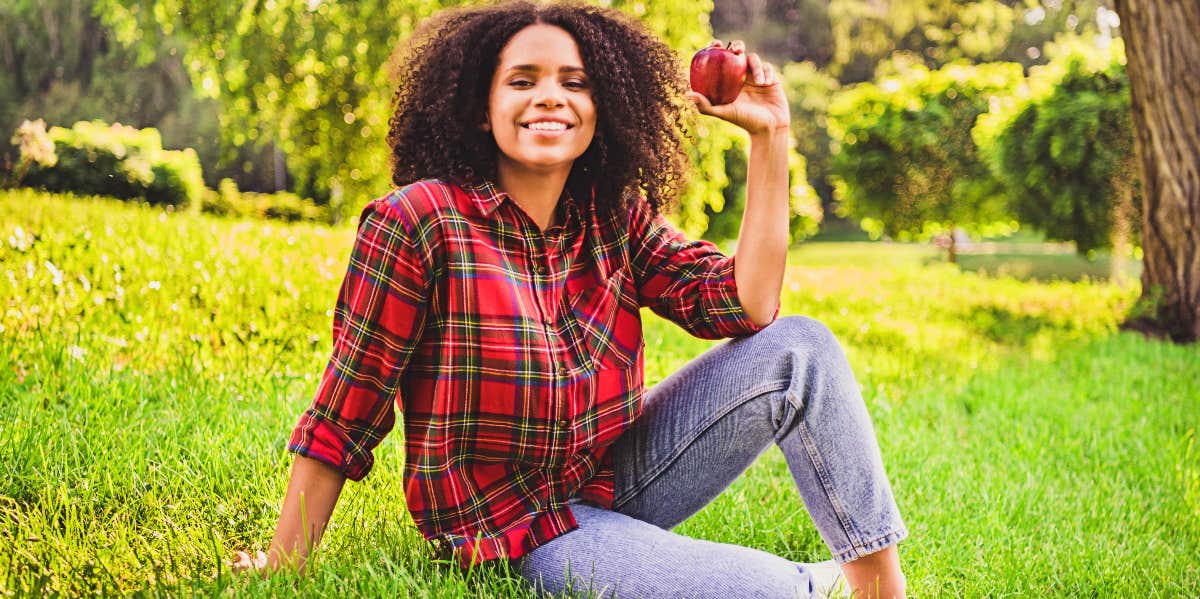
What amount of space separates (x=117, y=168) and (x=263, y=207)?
4736 millimetres

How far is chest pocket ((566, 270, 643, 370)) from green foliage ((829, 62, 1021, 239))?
37.0 feet

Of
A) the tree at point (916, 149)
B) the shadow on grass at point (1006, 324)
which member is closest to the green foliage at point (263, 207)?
the tree at point (916, 149)

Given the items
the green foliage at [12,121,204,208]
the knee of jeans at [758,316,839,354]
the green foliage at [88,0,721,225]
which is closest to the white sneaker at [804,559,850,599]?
the knee of jeans at [758,316,839,354]

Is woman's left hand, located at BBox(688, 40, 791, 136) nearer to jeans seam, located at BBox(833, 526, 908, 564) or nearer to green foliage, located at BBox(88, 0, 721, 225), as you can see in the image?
jeans seam, located at BBox(833, 526, 908, 564)

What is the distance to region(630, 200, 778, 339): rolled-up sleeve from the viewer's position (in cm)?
210

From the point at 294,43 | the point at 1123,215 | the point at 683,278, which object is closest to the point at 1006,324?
the point at 1123,215

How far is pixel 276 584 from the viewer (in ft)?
5.80

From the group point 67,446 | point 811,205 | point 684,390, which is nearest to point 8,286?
point 67,446

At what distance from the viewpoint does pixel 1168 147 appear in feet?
20.3

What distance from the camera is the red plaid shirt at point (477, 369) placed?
1760mm

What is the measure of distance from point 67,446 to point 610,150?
151 centimetres

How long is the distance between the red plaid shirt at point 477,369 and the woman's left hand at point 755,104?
1.22ft

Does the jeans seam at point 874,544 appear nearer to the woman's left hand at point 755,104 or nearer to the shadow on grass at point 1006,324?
the woman's left hand at point 755,104

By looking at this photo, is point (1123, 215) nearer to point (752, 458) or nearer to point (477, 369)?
point (752, 458)
